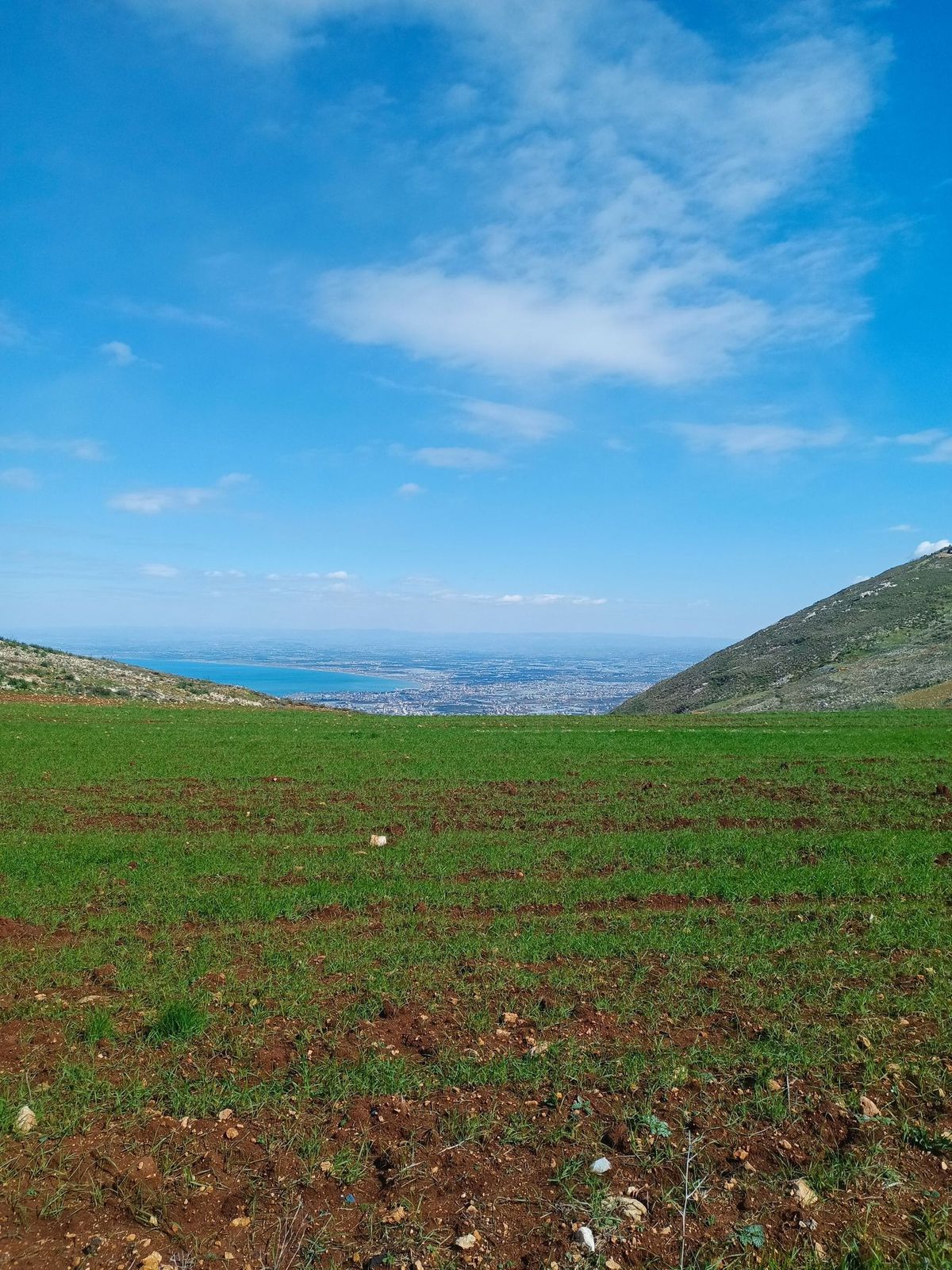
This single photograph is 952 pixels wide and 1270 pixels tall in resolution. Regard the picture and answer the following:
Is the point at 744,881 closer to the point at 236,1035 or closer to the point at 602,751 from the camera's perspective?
the point at 236,1035

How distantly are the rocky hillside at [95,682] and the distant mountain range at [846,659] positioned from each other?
50.5m

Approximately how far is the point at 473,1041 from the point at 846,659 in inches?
3653

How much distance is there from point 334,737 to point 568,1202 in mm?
31334

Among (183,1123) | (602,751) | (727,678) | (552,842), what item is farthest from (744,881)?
(727,678)

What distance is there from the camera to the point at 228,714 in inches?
1959

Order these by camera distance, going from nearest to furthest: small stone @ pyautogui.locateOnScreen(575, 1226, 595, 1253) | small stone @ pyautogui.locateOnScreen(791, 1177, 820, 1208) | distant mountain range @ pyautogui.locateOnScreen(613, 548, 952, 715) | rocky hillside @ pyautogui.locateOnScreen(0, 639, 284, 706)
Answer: small stone @ pyautogui.locateOnScreen(575, 1226, 595, 1253)
small stone @ pyautogui.locateOnScreen(791, 1177, 820, 1208)
rocky hillside @ pyautogui.locateOnScreen(0, 639, 284, 706)
distant mountain range @ pyautogui.locateOnScreen(613, 548, 952, 715)

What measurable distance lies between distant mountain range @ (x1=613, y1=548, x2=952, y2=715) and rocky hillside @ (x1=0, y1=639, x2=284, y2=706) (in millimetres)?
50499

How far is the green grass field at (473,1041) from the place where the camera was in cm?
484

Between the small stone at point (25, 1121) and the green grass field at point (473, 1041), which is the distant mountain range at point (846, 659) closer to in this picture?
the green grass field at point (473, 1041)

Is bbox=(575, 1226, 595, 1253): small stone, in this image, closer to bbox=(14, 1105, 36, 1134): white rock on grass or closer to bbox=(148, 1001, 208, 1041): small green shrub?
bbox=(148, 1001, 208, 1041): small green shrub

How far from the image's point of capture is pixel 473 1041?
7066mm

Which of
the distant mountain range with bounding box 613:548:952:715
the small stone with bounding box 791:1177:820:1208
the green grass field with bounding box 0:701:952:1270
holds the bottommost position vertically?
the green grass field with bounding box 0:701:952:1270

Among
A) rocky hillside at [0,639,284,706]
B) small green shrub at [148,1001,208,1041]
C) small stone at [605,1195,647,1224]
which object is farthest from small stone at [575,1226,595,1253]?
rocky hillside at [0,639,284,706]

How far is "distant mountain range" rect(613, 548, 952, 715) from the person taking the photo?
6944 centimetres
